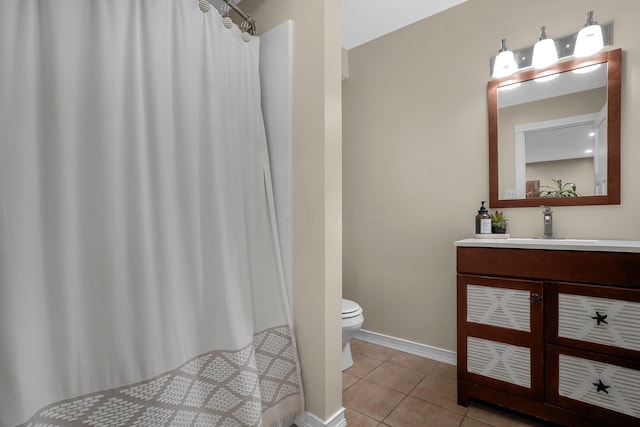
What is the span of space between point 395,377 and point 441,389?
0.30m

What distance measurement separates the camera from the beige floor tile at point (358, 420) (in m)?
1.57

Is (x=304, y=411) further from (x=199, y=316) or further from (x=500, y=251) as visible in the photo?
(x=500, y=251)

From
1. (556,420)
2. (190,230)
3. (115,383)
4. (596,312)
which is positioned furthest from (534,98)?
(115,383)

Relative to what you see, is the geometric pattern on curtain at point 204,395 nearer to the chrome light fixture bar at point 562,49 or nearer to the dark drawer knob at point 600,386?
the dark drawer knob at point 600,386

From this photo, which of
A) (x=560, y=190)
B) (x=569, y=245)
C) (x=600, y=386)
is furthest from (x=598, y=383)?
(x=560, y=190)

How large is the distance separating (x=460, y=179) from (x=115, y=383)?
7.43ft

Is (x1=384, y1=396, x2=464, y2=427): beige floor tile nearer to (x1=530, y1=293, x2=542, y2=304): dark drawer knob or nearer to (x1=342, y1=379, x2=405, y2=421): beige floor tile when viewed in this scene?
(x1=342, y1=379, x2=405, y2=421): beige floor tile

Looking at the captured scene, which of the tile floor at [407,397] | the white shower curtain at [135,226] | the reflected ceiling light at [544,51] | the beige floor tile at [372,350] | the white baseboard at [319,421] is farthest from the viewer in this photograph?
the beige floor tile at [372,350]

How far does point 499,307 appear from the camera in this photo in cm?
161

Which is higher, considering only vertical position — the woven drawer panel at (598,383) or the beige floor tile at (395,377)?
the woven drawer panel at (598,383)

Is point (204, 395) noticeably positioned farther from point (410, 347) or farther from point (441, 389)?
point (410, 347)

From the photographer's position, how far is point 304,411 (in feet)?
5.01

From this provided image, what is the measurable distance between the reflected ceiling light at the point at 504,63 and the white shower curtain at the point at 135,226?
1625 millimetres


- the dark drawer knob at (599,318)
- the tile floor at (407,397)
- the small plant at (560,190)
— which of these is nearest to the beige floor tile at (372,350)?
the tile floor at (407,397)
